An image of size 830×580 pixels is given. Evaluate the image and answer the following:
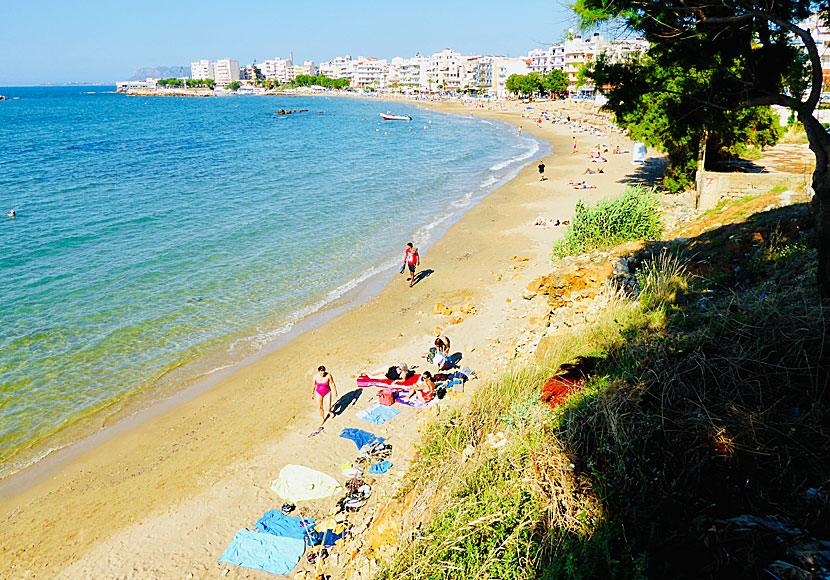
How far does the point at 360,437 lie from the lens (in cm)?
919

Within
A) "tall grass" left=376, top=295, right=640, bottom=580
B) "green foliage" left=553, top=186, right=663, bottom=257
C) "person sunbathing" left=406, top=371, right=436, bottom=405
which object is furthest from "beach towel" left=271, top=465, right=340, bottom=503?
"green foliage" left=553, top=186, right=663, bottom=257

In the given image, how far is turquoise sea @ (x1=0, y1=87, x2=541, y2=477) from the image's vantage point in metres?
12.2

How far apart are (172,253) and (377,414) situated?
48.5ft

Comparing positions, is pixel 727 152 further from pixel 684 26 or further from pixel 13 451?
pixel 13 451

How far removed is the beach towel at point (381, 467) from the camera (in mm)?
8211

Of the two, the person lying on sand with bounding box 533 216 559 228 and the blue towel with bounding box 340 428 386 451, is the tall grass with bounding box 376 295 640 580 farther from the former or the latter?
the person lying on sand with bounding box 533 216 559 228

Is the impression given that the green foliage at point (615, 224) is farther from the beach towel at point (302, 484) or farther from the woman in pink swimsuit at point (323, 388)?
the beach towel at point (302, 484)

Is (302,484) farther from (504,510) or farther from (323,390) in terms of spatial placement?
(504,510)

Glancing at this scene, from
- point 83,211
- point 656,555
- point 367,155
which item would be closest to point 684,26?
point 656,555

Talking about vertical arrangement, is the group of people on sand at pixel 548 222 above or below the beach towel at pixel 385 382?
above

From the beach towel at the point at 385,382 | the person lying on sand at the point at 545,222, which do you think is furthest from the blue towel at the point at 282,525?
the person lying on sand at the point at 545,222

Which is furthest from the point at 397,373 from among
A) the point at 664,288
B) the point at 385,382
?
the point at 664,288

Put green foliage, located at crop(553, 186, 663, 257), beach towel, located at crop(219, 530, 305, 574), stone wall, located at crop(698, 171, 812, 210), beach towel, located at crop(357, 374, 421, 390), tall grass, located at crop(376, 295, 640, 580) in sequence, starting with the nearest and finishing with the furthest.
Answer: tall grass, located at crop(376, 295, 640, 580)
beach towel, located at crop(219, 530, 305, 574)
beach towel, located at crop(357, 374, 421, 390)
green foliage, located at crop(553, 186, 663, 257)
stone wall, located at crop(698, 171, 812, 210)

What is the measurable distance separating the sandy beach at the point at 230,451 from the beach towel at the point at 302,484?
0.59ft
